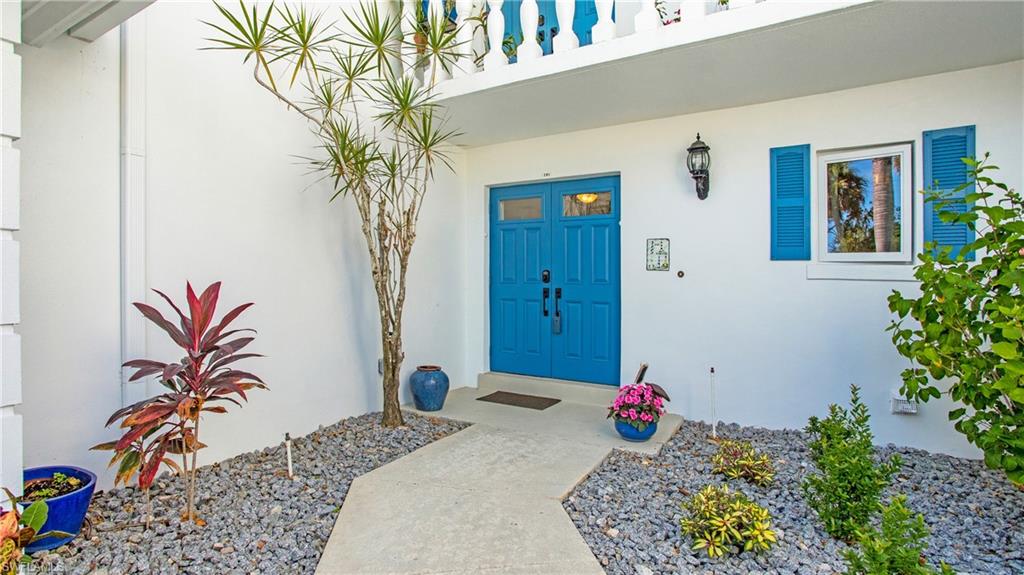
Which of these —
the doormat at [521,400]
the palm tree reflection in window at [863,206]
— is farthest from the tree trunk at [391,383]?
the palm tree reflection in window at [863,206]

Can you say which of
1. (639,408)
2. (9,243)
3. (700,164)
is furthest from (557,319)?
(9,243)

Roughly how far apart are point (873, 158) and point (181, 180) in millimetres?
4795

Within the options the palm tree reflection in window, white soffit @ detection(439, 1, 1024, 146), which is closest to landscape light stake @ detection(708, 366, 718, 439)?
the palm tree reflection in window

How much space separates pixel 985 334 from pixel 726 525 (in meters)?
→ 1.55

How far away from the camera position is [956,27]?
9.82ft

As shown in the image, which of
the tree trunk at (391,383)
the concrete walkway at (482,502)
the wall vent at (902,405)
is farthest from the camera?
the tree trunk at (391,383)

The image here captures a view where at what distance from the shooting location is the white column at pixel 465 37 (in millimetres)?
4383

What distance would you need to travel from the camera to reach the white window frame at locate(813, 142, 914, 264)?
12.4ft

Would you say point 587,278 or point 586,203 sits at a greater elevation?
point 586,203

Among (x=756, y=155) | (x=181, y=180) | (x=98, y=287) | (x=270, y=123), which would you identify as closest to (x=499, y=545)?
(x=98, y=287)

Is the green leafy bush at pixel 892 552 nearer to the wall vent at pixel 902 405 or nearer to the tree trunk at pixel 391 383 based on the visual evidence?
the wall vent at pixel 902 405

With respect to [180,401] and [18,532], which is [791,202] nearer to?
[180,401]

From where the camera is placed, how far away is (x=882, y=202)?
12.8 feet

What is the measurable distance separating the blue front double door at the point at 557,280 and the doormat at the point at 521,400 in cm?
30
